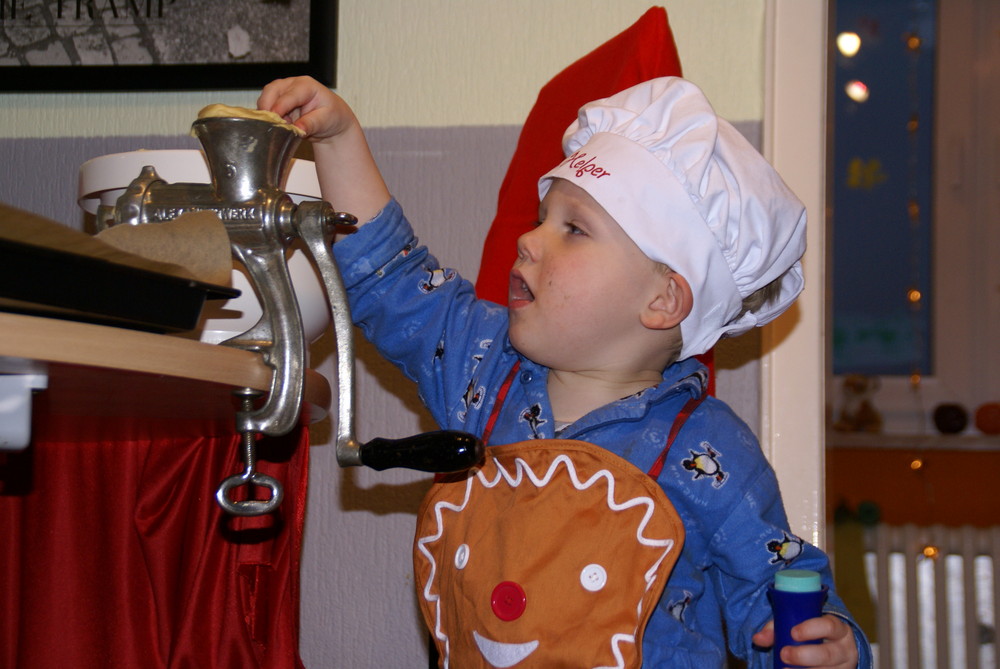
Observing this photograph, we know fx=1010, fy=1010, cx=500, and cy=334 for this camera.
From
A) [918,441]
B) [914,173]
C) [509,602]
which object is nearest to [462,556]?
[509,602]

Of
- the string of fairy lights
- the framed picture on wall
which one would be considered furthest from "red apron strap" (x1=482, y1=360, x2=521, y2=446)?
the string of fairy lights

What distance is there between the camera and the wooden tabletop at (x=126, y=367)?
0.47 metres

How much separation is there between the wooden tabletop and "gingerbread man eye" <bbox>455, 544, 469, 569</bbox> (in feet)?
0.70

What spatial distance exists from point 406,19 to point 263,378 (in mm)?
852

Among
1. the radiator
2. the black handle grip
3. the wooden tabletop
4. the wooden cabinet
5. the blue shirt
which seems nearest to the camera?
the wooden tabletop

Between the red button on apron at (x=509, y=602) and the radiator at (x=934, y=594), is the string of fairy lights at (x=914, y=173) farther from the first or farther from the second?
the red button on apron at (x=509, y=602)

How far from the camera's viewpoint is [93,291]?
52 cm

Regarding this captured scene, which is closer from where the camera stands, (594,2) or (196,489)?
(196,489)

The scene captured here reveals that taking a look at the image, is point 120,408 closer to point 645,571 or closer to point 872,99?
point 645,571

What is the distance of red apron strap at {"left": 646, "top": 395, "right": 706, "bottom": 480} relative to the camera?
34.4 inches

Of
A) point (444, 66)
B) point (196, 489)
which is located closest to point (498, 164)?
point (444, 66)

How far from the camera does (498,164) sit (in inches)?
52.7

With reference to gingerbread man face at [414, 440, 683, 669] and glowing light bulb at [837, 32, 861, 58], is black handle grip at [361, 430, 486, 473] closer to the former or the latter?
gingerbread man face at [414, 440, 683, 669]

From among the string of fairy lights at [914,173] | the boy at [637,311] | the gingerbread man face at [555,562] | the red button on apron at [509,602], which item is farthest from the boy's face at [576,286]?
the string of fairy lights at [914,173]
